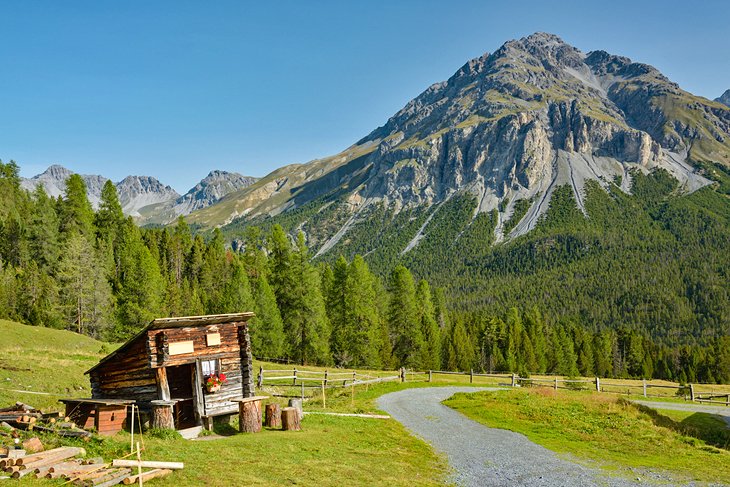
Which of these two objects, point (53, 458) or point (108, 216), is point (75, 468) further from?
point (108, 216)

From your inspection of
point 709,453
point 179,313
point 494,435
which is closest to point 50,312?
point 179,313

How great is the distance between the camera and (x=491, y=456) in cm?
1914

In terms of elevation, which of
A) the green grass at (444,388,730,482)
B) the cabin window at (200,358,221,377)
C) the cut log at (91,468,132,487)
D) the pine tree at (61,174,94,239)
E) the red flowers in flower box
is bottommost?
the green grass at (444,388,730,482)

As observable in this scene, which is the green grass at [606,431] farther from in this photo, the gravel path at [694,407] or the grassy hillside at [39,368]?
the grassy hillside at [39,368]

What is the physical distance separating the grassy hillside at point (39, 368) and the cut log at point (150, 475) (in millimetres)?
14011

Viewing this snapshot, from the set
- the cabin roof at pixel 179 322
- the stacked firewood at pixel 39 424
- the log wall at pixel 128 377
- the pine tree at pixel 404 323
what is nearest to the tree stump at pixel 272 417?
the cabin roof at pixel 179 322

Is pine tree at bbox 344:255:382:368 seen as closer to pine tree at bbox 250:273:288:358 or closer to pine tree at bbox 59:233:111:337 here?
pine tree at bbox 250:273:288:358

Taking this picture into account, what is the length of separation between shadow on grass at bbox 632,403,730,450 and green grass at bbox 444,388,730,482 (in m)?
0.12

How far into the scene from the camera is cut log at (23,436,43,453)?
12266 mm

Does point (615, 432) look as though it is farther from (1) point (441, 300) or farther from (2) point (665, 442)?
(1) point (441, 300)

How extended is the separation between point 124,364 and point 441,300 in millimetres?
97323

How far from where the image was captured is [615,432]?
76.5 ft

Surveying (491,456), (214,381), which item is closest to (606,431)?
(491,456)

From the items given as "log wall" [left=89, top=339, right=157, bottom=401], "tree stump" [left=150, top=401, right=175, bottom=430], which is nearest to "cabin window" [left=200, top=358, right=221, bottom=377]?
"log wall" [left=89, top=339, right=157, bottom=401]
